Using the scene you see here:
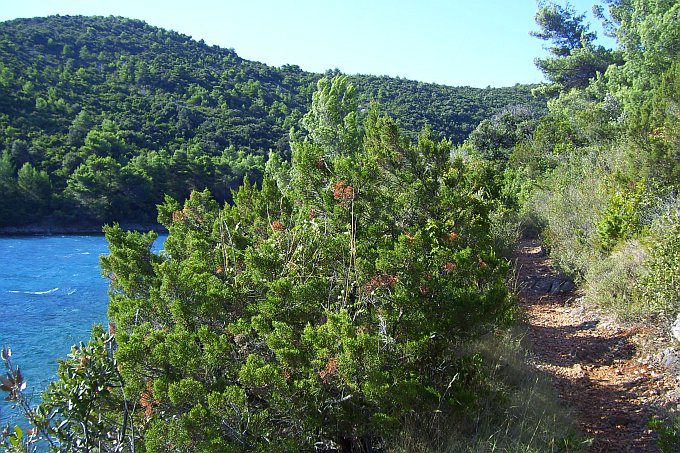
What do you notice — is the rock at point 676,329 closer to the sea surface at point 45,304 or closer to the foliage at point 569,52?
the sea surface at point 45,304

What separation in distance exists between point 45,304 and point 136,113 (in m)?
42.8

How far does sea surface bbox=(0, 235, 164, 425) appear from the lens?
1070cm

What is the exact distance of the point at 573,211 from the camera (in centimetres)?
977

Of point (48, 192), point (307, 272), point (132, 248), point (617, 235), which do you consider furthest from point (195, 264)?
point (48, 192)

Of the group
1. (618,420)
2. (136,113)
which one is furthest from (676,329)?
(136,113)

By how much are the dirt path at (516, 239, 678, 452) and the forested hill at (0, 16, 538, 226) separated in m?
24.6

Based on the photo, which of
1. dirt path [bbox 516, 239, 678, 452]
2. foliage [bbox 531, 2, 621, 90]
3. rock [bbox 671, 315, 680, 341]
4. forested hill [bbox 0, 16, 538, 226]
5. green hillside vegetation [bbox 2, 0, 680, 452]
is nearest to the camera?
green hillside vegetation [bbox 2, 0, 680, 452]

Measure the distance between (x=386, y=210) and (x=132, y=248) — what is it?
279cm

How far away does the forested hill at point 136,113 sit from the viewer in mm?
38625

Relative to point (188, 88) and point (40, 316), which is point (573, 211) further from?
point (188, 88)

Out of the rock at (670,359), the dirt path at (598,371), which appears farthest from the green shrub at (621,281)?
the rock at (670,359)

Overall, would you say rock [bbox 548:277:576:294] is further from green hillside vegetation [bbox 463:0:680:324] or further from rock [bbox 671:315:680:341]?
rock [bbox 671:315:680:341]

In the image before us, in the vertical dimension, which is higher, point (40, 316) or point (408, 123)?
point (408, 123)

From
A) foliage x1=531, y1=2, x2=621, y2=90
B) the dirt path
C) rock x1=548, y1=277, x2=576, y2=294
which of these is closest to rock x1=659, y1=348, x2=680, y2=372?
the dirt path
